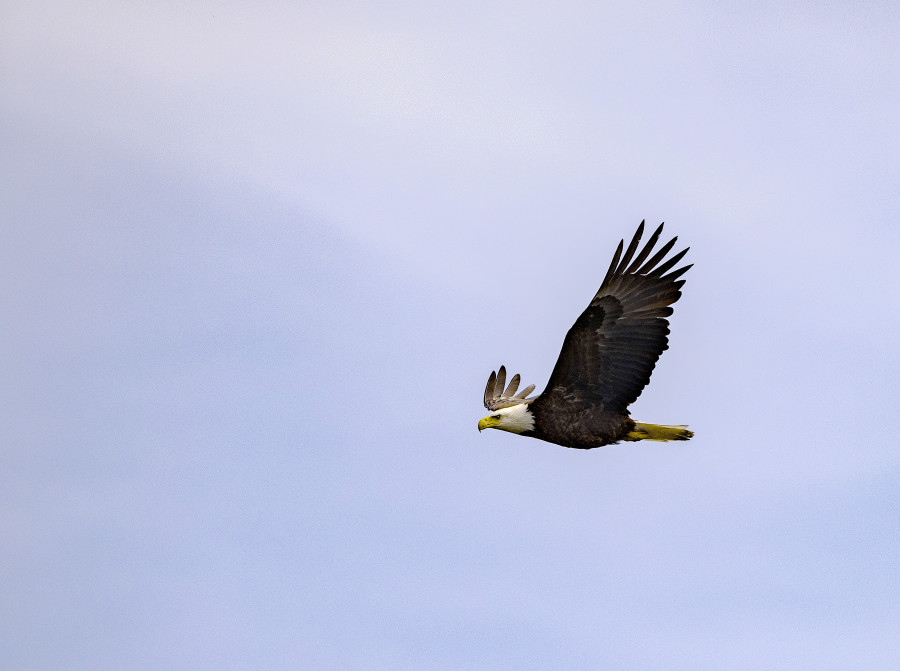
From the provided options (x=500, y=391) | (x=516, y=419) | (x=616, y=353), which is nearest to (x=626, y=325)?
(x=616, y=353)

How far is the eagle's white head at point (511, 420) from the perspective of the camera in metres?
24.1

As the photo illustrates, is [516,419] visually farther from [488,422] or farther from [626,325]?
[626,325]

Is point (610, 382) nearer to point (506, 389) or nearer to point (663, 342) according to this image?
point (663, 342)

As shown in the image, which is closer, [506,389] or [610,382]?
[610,382]

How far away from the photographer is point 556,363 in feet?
76.2

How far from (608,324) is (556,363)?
1.12 m

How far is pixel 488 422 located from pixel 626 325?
129 inches

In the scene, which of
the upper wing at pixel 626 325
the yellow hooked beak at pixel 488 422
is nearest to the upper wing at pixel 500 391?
the yellow hooked beak at pixel 488 422

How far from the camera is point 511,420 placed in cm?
2427

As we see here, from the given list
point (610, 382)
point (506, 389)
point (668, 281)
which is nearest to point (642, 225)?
point (668, 281)

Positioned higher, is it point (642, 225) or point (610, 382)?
point (642, 225)

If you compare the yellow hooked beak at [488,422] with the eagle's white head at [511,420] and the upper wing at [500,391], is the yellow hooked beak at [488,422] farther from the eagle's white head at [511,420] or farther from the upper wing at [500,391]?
the upper wing at [500,391]

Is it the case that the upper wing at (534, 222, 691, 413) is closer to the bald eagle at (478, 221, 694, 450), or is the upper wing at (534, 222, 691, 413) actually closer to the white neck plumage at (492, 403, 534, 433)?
the bald eagle at (478, 221, 694, 450)

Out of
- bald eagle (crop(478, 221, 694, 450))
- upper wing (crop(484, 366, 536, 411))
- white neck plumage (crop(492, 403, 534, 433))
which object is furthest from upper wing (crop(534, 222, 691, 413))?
upper wing (crop(484, 366, 536, 411))
